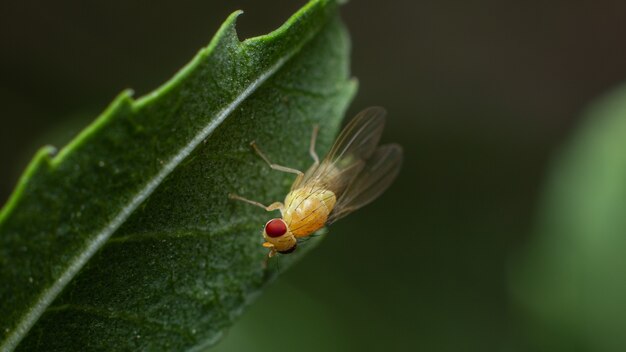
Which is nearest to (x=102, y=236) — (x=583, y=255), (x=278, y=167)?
(x=278, y=167)

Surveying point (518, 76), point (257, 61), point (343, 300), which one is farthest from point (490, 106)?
point (257, 61)

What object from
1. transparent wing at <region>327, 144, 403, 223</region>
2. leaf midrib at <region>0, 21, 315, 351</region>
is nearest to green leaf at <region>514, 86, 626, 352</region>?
transparent wing at <region>327, 144, 403, 223</region>

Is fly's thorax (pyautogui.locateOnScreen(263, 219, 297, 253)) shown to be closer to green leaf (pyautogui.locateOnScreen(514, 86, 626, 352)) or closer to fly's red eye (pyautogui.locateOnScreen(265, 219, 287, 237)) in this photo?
fly's red eye (pyautogui.locateOnScreen(265, 219, 287, 237))

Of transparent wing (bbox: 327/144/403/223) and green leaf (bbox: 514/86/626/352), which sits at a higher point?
transparent wing (bbox: 327/144/403/223)

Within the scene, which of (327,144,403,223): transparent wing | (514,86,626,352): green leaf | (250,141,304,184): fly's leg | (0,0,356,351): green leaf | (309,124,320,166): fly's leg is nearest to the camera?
(0,0,356,351): green leaf

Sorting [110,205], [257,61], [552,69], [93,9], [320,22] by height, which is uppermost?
[93,9]

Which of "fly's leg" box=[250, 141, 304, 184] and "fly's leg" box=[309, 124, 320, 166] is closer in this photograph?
"fly's leg" box=[250, 141, 304, 184]

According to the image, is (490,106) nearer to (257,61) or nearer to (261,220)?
(261,220)
